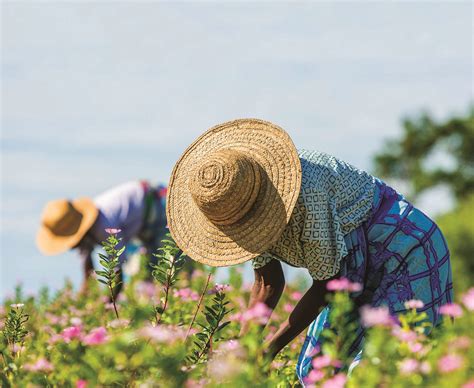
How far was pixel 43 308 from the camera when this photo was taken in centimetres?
681

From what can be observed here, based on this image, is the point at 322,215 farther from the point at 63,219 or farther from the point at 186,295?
the point at 63,219

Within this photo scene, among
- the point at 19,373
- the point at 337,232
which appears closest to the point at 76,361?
the point at 19,373

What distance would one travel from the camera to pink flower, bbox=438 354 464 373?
2.29 m

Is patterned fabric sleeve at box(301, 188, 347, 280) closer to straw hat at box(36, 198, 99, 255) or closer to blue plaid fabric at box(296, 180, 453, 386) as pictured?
blue plaid fabric at box(296, 180, 453, 386)

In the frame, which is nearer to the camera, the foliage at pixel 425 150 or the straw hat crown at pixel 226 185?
the straw hat crown at pixel 226 185

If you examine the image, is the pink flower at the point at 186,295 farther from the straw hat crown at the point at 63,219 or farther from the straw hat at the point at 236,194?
the straw hat crown at the point at 63,219

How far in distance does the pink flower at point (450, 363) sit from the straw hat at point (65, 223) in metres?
5.57

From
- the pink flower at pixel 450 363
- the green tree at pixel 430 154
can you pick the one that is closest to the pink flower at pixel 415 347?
the pink flower at pixel 450 363

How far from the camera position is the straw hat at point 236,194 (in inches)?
136

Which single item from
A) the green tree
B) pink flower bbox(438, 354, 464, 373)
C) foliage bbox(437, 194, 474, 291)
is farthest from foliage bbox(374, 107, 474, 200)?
pink flower bbox(438, 354, 464, 373)

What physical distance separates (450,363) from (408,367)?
23 centimetres

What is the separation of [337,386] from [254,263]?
4.51ft

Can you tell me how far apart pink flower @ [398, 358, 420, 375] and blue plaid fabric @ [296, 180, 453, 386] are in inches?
44.9

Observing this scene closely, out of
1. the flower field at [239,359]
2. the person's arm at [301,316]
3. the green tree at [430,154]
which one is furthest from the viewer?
the green tree at [430,154]
